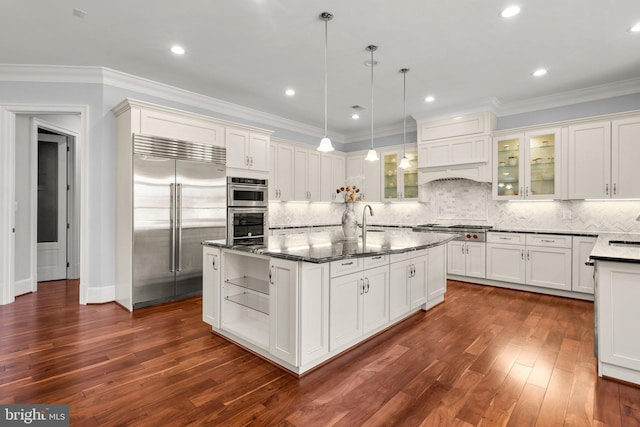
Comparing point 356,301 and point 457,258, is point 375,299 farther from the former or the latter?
point 457,258

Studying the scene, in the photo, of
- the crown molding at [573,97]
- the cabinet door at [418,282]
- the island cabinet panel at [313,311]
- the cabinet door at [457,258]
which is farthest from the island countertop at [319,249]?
the crown molding at [573,97]

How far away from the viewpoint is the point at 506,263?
5035 millimetres

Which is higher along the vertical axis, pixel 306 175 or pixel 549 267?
pixel 306 175

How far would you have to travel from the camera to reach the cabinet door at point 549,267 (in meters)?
4.56

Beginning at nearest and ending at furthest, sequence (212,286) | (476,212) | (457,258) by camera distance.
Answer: (212,286), (457,258), (476,212)

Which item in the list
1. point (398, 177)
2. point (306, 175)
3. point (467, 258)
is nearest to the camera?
point (467, 258)

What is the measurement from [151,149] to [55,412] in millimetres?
2873

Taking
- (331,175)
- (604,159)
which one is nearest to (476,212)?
(604,159)

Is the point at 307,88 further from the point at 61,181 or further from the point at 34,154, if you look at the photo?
the point at 61,181

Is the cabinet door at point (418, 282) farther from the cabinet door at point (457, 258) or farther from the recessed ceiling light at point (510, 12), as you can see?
the recessed ceiling light at point (510, 12)

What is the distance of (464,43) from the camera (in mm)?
3381

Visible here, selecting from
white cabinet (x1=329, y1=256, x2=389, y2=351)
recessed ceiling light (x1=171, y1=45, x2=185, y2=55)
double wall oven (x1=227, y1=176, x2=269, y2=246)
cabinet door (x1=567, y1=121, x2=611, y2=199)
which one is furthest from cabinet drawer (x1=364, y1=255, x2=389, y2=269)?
cabinet door (x1=567, y1=121, x2=611, y2=199)

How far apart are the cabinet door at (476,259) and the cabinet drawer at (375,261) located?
2.90 metres

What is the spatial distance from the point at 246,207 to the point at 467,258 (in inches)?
146
